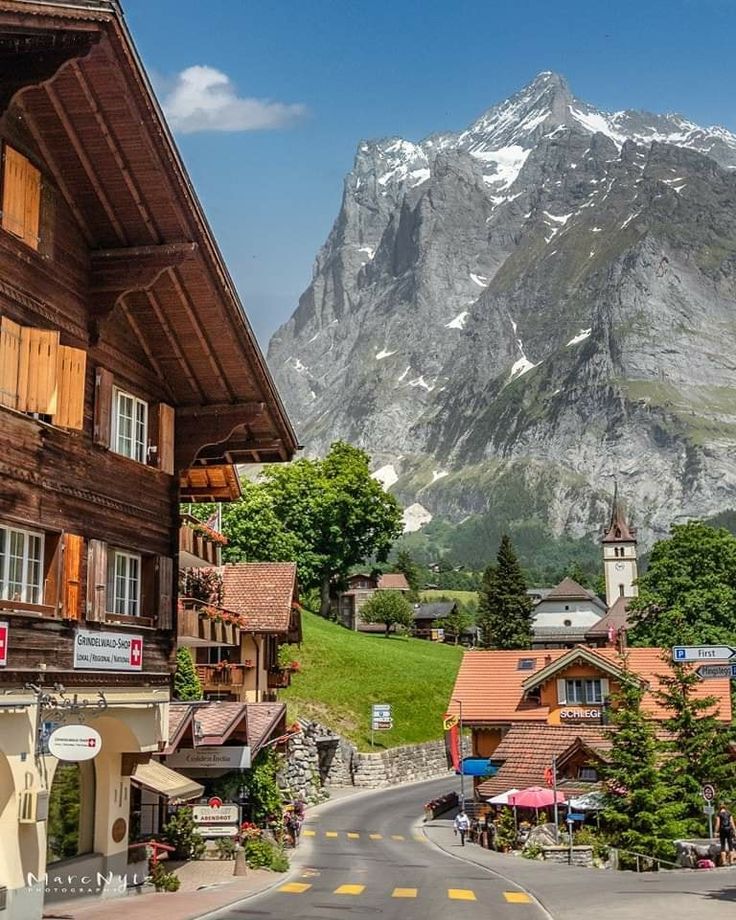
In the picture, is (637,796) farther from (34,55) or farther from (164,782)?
(34,55)

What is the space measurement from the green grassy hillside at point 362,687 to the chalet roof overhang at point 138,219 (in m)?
34.0

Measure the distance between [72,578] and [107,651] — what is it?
1.76 m

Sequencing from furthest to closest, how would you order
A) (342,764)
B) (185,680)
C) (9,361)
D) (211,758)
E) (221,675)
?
(342,764), (221,675), (185,680), (211,758), (9,361)

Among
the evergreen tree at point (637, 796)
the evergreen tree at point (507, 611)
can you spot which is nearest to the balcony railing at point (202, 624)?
the evergreen tree at point (637, 796)

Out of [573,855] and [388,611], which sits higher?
[388,611]

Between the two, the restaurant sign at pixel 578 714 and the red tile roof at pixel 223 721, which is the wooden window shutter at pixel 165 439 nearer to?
the red tile roof at pixel 223 721

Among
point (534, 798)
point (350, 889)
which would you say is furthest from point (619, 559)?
point (350, 889)

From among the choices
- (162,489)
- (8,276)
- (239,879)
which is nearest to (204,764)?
(239,879)

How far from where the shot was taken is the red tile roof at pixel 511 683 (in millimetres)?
46688

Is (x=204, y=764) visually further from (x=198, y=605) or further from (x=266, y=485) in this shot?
(x=266, y=485)

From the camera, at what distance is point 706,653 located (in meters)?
20.8

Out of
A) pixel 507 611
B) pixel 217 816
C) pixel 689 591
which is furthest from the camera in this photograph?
pixel 507 611

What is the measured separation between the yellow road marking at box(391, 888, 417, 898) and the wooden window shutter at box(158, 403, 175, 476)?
10.5 m

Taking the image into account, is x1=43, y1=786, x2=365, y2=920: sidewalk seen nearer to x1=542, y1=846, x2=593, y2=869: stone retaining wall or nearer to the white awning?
x1=542, y1=846, x2=593, y2=869: stone retaining wall
